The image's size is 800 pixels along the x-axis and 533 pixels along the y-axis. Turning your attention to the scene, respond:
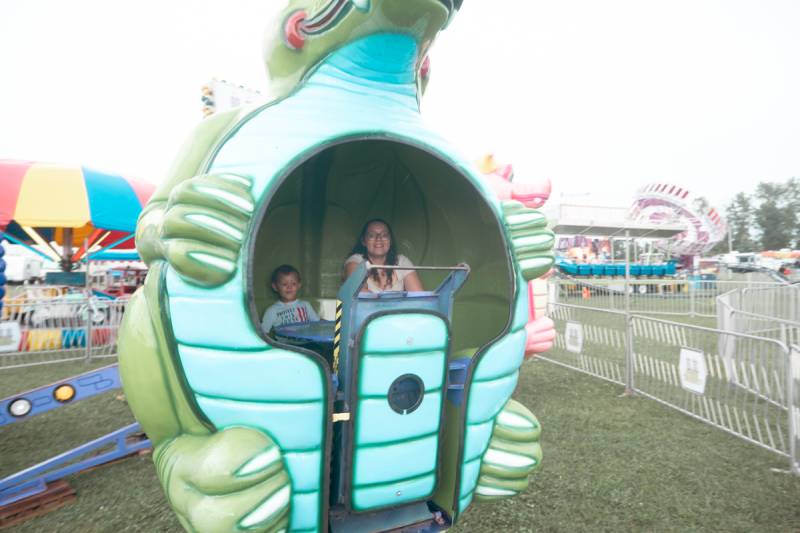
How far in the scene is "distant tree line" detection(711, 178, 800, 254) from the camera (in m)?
53.8

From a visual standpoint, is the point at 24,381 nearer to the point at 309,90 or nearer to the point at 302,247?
the point at 302,247

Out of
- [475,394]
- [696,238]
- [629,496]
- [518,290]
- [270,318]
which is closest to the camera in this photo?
[475,394]

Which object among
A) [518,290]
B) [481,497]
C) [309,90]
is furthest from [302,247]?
[481,497]

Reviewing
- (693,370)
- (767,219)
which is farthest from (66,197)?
(767,219)

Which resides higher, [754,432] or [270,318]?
[270,318]

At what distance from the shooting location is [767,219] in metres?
55.7

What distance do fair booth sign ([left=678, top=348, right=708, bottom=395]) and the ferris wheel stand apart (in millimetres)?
23500

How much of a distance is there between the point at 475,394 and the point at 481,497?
1.72 ft

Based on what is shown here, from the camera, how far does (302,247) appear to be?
3.27 metres

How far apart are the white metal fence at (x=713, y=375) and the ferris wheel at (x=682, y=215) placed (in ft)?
70.9

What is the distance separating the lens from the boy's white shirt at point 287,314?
2.81 metres

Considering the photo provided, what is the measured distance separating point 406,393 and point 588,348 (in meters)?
6.91

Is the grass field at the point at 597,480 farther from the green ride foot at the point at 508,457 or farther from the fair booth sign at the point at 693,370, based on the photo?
the green ride foot at the point at 508,457

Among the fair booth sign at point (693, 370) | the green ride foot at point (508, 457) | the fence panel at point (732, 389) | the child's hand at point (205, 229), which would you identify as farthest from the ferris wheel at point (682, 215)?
the child's hand at point (205, 229)
